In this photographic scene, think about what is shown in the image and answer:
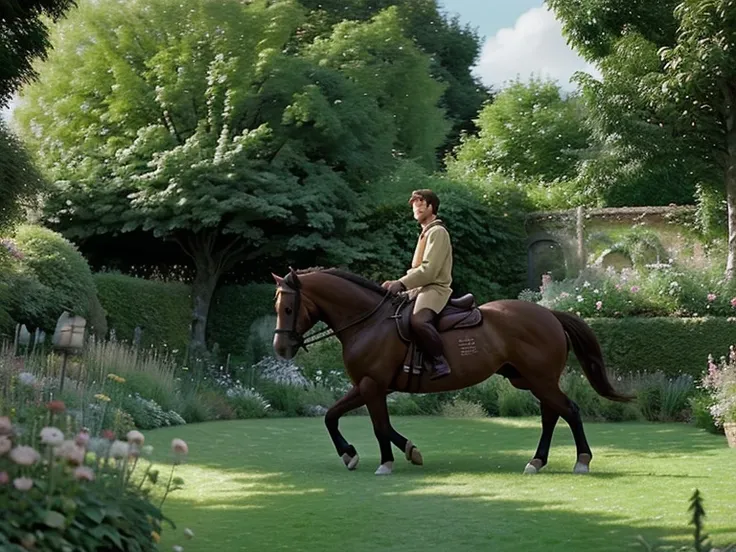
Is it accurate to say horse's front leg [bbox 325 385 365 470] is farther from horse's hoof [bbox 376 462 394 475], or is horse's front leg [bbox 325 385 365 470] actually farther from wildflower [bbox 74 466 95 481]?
wildflower [bbox 74 466 95 481]

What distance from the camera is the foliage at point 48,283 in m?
16.1

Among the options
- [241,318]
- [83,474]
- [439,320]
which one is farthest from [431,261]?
[241,318]

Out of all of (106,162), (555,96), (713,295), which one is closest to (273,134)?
(106,162)

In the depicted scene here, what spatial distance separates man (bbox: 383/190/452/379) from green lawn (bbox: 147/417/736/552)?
1.10 m

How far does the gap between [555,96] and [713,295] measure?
20594mm

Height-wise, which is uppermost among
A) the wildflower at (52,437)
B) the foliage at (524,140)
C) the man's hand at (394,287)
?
the foliage at (524,140)

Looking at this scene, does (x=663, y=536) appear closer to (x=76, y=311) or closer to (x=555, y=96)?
(x=76, y=311)

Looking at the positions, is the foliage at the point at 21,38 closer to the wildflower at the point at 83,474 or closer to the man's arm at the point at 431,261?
the man's arm at the point at 431,261

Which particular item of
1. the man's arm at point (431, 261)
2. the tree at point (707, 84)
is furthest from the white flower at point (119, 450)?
the tree at point (707, 84)

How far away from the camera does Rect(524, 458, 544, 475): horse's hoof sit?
30.9ft

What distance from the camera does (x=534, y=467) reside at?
31.1 ft

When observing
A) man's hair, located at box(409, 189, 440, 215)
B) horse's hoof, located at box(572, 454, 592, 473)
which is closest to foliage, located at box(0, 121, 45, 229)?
man's hair, located at box(409, 189, 440, 215)

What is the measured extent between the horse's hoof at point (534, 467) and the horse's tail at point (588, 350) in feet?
3.22

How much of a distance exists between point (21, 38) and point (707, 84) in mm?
15430
